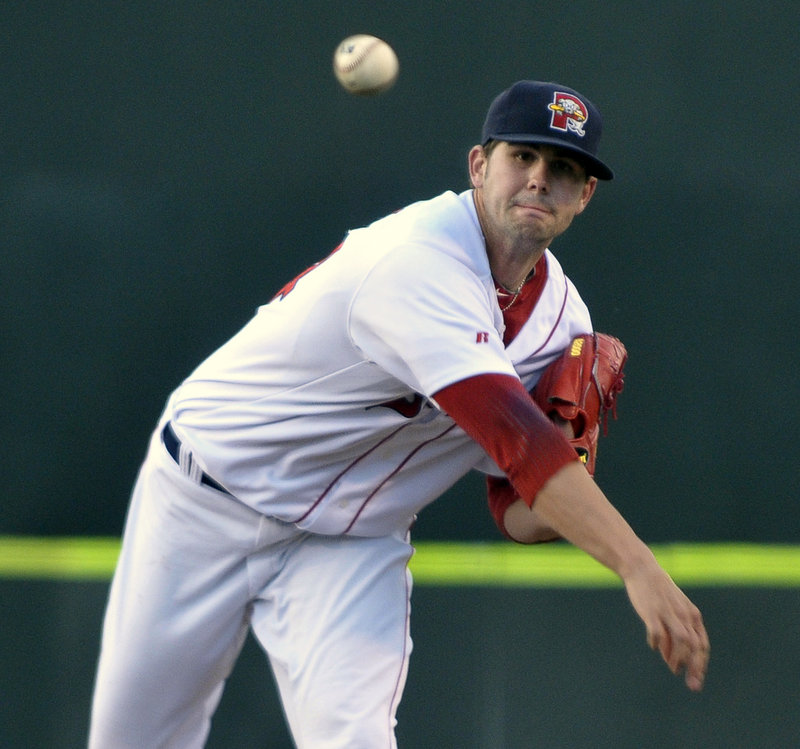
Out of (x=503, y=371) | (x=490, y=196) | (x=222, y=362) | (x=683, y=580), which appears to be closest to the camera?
(x=503, y=371)

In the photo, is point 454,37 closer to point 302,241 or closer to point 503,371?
point 302,241

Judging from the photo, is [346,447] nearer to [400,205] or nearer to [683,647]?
[683,647]

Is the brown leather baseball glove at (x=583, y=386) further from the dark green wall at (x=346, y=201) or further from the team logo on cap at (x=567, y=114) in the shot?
the dark green wall at (x=346, y=201)

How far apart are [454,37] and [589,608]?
5.79 ft

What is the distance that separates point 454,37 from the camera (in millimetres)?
3736

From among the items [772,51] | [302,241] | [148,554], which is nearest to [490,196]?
[148,554]

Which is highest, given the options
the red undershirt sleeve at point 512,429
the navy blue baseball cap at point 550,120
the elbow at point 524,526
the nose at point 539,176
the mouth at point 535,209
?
the navy blue baseball cap at point 550,120

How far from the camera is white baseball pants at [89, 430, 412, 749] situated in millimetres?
2648

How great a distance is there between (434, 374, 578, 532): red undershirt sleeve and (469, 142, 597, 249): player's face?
0.42m

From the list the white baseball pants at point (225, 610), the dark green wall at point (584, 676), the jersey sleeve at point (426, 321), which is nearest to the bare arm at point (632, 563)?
the jersey sleeve at point (426, 321)

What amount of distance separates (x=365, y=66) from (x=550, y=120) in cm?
111

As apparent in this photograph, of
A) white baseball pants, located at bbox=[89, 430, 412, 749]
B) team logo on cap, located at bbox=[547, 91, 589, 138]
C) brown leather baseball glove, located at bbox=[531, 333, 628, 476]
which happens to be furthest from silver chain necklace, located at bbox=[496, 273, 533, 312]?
white baseball pants, located at bbox=[89, 430, 412, 749]

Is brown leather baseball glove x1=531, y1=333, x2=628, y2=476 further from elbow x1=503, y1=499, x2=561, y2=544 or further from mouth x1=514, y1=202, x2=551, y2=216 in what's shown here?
mouth x1=514, y1=202, x2=551, y2=216

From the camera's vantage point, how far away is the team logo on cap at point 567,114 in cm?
247
